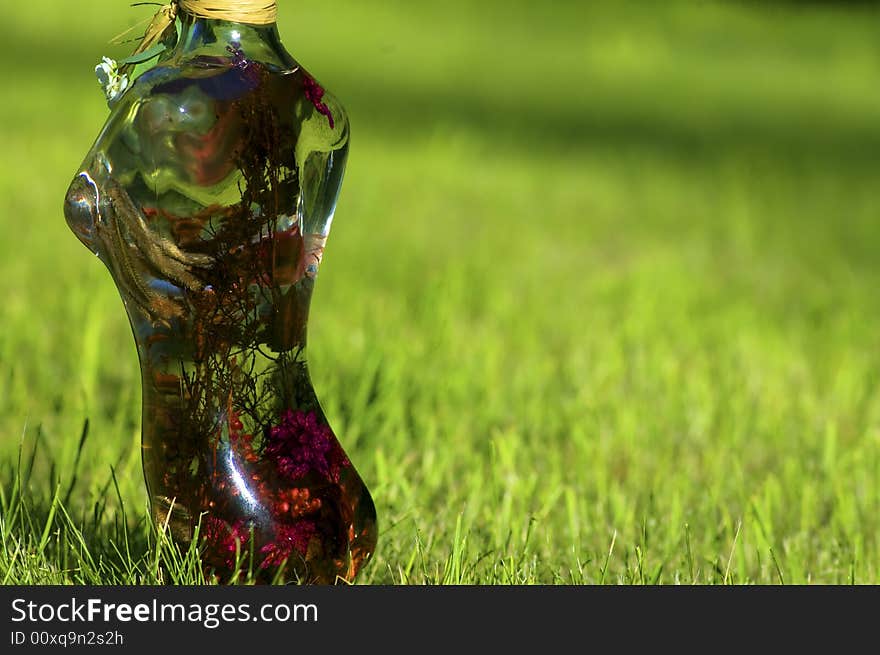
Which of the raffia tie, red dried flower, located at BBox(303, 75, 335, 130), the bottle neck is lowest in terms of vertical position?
red dried flower, located at BBox(303, 75, 335, 130)

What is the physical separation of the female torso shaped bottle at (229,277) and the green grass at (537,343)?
0.41 ft

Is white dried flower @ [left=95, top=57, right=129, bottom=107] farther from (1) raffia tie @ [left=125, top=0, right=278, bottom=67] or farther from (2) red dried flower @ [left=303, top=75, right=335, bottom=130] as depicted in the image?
(2) red dried flower @ [left=303, top=75, right=335, bottom=130]

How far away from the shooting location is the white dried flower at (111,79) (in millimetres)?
1549

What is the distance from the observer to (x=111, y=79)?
1562mm

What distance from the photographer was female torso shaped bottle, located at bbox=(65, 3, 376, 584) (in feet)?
4.78

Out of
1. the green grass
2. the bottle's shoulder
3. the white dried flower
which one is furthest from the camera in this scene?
the green grass

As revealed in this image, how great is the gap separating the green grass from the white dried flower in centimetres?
Result: 57

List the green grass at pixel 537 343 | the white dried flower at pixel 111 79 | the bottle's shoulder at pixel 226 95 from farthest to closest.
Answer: the green grass at pixel 537 343 → the white dried flower at pixel 111 79 → the bottle's shoulder at pixel 226 95

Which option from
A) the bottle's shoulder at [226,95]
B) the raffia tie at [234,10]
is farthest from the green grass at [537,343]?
the raffia tie at [234,10]

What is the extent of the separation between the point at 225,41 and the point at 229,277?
0.28 metres

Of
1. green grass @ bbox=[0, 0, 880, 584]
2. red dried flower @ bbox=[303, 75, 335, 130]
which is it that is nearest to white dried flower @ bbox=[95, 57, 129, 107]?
red dried flower @ bbox=[303, 75, 335, 130]

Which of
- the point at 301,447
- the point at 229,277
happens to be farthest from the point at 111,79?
the point at 301,447

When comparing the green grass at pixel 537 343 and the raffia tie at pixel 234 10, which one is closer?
the raffia tie at pixel 234 10

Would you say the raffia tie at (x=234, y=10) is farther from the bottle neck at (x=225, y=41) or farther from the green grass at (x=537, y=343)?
the green grass at (x=537, y=343)
